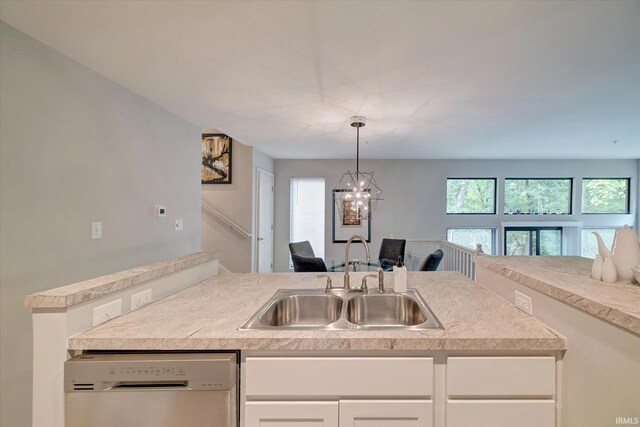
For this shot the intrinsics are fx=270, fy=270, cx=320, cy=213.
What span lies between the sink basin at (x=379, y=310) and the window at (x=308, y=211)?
389cm

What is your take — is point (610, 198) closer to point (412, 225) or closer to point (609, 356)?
point (412, 225)

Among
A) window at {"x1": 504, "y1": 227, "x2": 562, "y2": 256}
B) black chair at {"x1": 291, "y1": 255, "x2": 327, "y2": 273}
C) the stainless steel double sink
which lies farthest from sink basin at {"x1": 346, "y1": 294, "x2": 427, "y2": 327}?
window at {"x1": 504, "y1": 227, "x2": 562, "y2": 256}

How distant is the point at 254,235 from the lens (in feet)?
14.5

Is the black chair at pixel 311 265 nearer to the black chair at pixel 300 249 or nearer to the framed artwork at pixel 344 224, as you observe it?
the black chair at pixel 300 249

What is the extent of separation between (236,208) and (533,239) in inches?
223

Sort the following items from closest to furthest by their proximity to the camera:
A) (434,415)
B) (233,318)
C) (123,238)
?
(434,415) → (233,318) → (123,238)

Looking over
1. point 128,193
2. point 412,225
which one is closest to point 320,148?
point 412,225

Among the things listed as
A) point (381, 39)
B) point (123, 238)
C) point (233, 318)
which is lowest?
point (233, 318)

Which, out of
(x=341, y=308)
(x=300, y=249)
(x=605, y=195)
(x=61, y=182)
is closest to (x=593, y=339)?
(x=341, y=308)

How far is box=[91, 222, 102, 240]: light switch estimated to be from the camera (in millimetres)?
2020

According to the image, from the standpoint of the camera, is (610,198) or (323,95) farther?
(610,198)

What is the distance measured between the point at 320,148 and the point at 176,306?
3.55 metres

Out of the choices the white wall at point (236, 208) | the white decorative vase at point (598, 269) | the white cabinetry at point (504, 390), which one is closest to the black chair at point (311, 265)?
the white wall at point (236, 208)

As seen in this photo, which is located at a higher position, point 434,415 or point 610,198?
point 610,198
